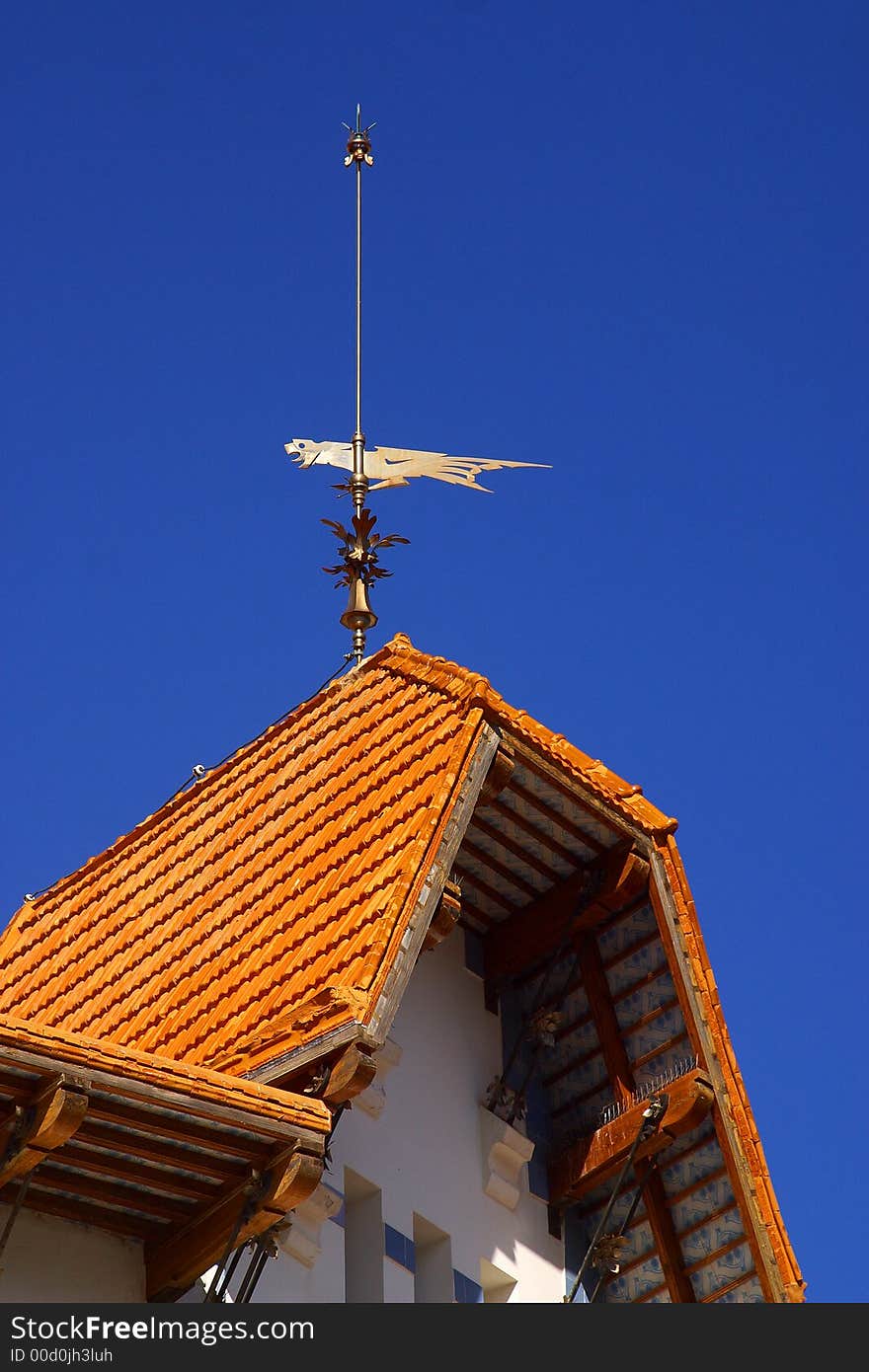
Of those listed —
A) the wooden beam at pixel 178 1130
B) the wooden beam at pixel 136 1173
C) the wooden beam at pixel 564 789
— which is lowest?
the wooden beam at pixel 136 1173

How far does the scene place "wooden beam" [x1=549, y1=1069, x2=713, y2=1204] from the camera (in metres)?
Answer: 22.2

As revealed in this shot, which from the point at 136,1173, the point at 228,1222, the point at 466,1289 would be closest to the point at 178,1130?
the point at 136,1173

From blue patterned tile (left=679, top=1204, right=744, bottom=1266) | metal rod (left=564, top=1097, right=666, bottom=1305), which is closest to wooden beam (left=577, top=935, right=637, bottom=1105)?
metal rod (left=564, top=1097, right=666, bottom=1305)

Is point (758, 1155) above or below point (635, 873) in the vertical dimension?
below

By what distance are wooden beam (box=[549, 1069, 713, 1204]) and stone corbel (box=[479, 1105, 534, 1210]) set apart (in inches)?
14.7

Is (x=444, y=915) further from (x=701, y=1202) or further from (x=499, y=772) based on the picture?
(x=701, y=1202)

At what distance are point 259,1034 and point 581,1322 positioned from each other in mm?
4046

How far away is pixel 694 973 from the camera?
74.4ft

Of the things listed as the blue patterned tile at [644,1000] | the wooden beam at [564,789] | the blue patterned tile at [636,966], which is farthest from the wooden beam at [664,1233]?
the wooden beam at [564,789]

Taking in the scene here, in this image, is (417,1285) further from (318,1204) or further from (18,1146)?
(18,1146)

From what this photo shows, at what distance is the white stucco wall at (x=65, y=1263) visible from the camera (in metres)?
18.1

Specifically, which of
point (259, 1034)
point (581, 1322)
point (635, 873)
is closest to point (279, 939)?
point (259, 1034)

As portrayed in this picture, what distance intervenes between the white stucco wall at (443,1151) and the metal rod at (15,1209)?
335cm

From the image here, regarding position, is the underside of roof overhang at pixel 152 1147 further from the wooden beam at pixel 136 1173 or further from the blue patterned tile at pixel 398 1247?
the blue patterned tile at pixel 398 1247
